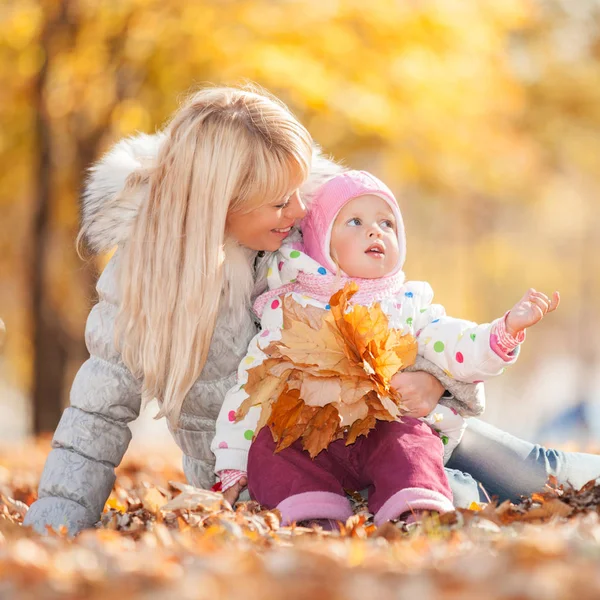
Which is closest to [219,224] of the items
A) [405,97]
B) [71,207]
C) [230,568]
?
[230,568]

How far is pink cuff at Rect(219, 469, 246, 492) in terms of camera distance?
3074 mm

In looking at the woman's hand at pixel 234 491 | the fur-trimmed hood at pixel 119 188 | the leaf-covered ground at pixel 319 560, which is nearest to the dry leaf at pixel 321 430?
the leaf-covered ground at pixel 319 560

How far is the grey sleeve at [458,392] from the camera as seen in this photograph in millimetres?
3107

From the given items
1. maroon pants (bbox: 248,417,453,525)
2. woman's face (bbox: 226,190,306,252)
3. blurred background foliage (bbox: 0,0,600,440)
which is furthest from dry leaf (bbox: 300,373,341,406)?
blurred background foliage (bbox: 0,0,600,440)

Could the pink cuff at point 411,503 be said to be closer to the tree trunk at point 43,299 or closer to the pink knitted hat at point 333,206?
the pink knitted hat at point 333,206

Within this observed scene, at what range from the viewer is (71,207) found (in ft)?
31.4

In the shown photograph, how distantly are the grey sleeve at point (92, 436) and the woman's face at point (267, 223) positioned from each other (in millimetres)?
573

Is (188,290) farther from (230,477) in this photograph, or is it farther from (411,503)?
(411,503)

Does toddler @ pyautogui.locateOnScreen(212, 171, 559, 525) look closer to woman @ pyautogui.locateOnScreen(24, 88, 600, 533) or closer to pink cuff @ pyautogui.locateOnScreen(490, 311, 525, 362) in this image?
pink cuff @ pyautogui.locateOnScreen(490, 311, 525, 362)

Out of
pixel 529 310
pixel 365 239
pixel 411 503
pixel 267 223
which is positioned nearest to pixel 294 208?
pixel 267 223

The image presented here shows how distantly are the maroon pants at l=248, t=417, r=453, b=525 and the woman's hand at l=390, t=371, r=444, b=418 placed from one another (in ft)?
0.29

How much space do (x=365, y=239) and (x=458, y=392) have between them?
64 cm

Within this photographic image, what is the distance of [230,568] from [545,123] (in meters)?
11.0

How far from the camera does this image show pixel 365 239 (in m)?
3.26
